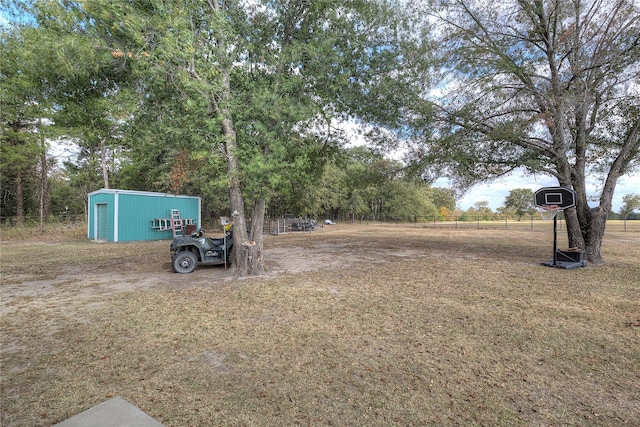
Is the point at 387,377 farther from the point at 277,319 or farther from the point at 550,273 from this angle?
the point at 550,273

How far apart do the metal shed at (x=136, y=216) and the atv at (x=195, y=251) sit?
876 cm

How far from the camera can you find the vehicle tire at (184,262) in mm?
7262

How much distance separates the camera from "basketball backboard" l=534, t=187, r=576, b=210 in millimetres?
8211

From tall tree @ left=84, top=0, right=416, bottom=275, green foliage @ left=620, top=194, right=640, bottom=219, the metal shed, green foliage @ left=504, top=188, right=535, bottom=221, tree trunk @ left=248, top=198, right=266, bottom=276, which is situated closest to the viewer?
tall tree @ left=84, top=0, right=416, bottom=275

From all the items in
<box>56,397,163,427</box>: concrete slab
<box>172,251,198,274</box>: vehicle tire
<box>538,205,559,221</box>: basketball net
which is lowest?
<box>56,397,163,427</box>: concrete slab

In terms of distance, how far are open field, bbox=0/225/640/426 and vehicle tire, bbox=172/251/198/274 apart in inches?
29.6

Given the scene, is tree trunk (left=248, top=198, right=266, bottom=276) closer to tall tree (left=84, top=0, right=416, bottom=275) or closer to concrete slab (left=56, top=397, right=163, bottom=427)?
tall tree (left=84, top=0, right=416, bottom=275)

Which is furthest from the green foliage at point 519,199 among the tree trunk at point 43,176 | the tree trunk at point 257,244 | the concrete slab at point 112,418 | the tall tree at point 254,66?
the concrete slab at point 112,418

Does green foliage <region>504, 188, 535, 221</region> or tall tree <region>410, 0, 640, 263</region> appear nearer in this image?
tall tree <region>410, 0, 640, 263</region>

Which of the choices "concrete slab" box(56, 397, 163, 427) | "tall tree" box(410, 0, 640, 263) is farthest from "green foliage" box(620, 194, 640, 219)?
"concrete slab" box(56, 397, 163, 427)

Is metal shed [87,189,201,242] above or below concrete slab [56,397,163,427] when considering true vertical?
above

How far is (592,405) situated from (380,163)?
9.69 m

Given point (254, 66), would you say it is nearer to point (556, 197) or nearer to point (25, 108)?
point (556, 197)

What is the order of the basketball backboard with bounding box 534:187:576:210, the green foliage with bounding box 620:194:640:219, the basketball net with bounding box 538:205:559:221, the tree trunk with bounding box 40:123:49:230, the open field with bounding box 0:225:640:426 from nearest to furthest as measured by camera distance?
the open field with bounding box 0:225:640:426, the basketball backboard with bounding box 534:187:576:210, the basketball net with bounding box 538:205:559:221, the tree trunk with bounding box 40:123:49:230, the green foliage with bounding box 620:194:640:219
